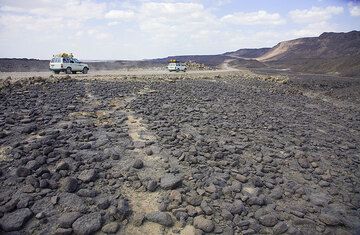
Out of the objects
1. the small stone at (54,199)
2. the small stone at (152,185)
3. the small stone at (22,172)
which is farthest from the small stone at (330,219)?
the small stone at (22,172)

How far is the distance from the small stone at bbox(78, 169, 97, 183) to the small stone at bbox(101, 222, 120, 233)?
53.6 inches

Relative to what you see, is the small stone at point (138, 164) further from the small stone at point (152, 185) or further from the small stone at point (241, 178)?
the small stone at point (241, 178)

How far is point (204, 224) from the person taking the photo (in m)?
5.02

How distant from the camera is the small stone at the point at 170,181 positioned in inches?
235

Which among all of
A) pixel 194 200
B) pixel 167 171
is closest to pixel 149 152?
pixel 167 171

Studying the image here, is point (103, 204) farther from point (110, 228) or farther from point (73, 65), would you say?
point (73, 65)

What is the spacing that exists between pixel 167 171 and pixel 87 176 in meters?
1.57

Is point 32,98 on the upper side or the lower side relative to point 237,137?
upper

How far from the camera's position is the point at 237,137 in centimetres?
940

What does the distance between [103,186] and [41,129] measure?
3.65 meters

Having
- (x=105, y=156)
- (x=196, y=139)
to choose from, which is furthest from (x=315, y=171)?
(x=105, y=156)

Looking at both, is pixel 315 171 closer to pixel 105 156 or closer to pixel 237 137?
pixel 237 137

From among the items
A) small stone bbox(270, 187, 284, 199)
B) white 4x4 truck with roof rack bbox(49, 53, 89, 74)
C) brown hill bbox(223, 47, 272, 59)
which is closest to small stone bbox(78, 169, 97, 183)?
small stone bbox(270, 187, 284, 199)

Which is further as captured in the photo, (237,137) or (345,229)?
(237,137)
